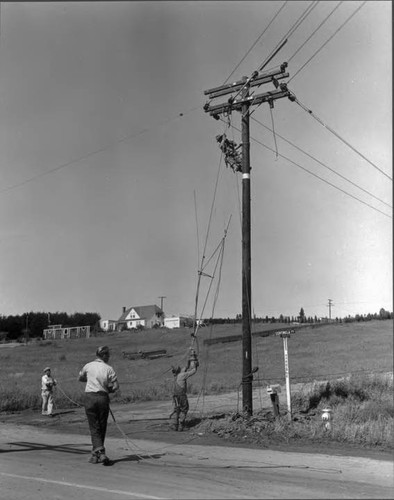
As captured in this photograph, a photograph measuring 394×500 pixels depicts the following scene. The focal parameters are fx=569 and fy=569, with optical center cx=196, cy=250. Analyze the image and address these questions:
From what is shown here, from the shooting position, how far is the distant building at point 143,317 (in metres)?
119

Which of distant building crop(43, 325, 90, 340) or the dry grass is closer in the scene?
the dry grass

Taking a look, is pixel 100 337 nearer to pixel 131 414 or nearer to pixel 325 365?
pixel 325 365

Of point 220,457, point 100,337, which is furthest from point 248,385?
point 100,337

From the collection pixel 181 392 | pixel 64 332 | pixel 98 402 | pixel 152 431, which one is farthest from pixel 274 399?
pixel 64 332

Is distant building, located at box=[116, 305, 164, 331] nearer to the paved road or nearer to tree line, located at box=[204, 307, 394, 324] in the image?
tree line, located at box=[204, 307, 394, 324]

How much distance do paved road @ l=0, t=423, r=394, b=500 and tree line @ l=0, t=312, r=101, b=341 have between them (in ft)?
50.9

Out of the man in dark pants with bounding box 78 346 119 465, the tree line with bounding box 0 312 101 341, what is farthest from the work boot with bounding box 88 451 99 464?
the tree line with bounding box 0 312 101 341

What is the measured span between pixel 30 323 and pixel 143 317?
9162cm

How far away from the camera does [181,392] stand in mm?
13406

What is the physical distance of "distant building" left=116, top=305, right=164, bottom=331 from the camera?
4688 inches

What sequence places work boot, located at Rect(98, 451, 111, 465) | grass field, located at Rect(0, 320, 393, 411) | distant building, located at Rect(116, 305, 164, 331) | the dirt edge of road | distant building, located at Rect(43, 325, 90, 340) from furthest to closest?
distant building, located at Rect(116, 305, 164, 331) < distant building, located at Rect(43, 325, 90, 340) < grass field, located at Rect(0, 320, 393, 411) < the dirt edge of road < work boot, located at Rect(98, 451, 111, 465)

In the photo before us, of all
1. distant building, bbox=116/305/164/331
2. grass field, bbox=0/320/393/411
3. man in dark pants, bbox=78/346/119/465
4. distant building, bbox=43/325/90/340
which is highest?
distant building, bbox=116/305/164/331

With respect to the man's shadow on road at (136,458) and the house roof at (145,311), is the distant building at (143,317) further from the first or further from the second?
the man's shadow on road at (136,458)

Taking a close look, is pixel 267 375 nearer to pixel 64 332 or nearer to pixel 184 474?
pixel 64 332
